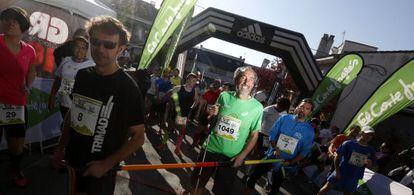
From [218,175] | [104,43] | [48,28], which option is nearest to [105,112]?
[104,43]

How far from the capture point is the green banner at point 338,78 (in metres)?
10.7

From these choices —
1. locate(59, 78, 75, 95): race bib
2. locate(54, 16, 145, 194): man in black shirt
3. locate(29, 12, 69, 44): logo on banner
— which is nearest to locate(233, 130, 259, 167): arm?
locate(54, 16, 145, 194): man in black shirt

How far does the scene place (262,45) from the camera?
542 inches

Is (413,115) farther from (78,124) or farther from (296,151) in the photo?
(78,124)

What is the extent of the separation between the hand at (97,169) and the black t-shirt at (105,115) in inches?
8.5

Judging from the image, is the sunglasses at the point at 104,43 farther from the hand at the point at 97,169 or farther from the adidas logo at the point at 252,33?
the adidas logo at the point at 252,33

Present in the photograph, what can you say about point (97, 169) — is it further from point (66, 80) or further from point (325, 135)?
point (325, 135)

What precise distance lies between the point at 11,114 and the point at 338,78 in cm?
1022

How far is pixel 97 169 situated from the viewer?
2158 millimetres

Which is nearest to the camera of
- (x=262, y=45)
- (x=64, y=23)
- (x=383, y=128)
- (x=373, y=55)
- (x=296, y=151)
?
(x=296, y=151)

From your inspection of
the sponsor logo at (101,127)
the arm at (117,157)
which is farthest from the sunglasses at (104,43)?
the arm at (117,157)

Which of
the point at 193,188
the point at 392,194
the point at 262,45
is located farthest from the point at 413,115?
the point at 193,188

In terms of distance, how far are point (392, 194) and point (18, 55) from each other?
690 cm

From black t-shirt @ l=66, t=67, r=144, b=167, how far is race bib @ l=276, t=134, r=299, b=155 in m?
3.53
